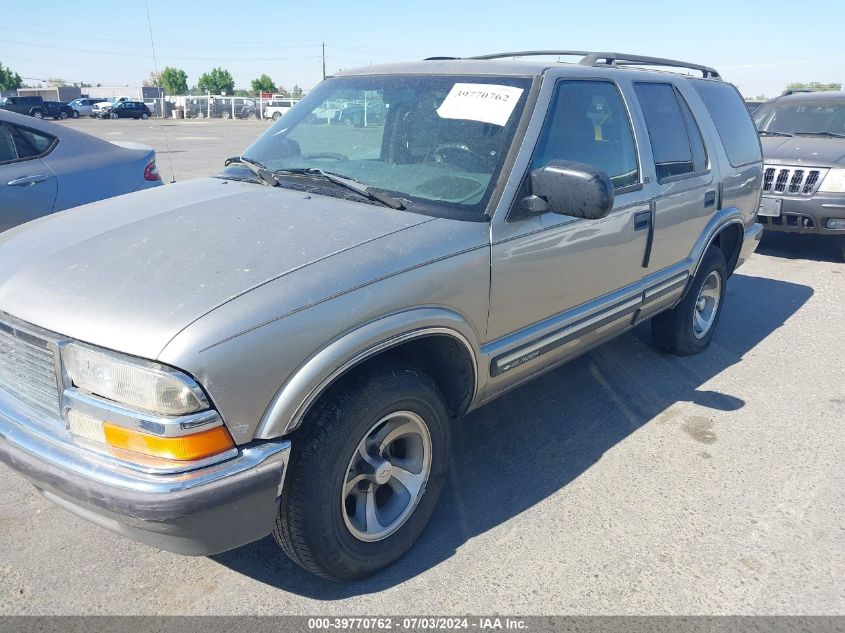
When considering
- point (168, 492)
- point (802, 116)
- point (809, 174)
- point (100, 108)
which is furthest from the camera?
point (100, 108)

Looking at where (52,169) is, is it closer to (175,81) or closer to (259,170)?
(259,170)

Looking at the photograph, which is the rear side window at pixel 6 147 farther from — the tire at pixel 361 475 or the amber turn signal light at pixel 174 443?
the tire at pixel 361 475

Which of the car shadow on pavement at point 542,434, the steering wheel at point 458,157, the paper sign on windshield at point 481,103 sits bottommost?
the car shadow on pavement at point 542,434

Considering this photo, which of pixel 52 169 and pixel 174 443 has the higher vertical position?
pixel 52 169

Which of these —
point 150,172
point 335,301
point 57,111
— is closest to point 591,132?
point 335,301

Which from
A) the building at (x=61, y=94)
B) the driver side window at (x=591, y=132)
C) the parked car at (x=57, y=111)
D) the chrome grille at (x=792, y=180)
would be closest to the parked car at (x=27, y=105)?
the parked car at (x=57, y=111)

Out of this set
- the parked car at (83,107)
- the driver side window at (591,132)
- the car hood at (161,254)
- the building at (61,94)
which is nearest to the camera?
the car hood at (161,254)

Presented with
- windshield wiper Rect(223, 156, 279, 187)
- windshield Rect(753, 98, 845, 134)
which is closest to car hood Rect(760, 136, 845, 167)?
windshield Rect(753, 98, 845, 134)

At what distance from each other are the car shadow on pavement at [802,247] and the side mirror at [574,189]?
6.38 metres

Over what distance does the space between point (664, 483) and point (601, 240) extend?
4.06 ft

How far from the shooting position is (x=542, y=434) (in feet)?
12.1

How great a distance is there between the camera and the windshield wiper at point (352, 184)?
109 inches

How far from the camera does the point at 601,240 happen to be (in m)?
3.32

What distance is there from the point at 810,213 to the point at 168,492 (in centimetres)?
761
